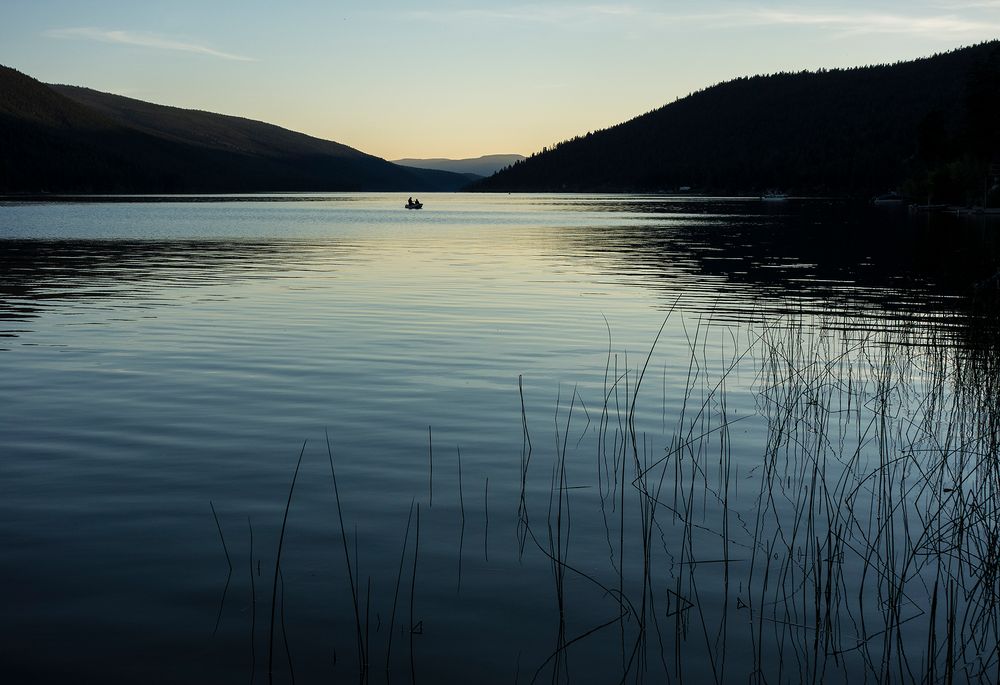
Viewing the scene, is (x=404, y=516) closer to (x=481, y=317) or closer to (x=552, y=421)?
(x=552, y=421)

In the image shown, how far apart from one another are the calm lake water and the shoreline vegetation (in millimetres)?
29

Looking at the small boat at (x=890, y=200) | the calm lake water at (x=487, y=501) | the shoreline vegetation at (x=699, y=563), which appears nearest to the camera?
the shoreline vegetation at (x=699, y=563)

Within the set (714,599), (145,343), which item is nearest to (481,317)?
(145,343)

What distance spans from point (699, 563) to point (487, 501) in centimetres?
187

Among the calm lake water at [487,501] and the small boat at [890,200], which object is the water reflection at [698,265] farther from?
the small boat at [890,200]

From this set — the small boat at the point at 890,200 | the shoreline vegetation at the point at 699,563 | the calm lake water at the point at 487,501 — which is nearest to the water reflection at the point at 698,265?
the calm lake water at the point at 487,501

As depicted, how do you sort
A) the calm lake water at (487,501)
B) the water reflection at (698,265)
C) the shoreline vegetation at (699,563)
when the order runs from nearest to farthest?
1. the shoreline vegetation at (699,563)
2. the calm lake water at (487,501)
3. the water reflection at (698,265)

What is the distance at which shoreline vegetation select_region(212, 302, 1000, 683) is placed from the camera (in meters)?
5.25

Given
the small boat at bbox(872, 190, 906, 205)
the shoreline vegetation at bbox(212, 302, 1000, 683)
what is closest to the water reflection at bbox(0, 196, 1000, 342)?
the shoreline vegetation at bbox(212, 302, 1000, 683)

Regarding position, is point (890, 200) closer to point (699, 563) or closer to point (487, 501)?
point (487, 501)

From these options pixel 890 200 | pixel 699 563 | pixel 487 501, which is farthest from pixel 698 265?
pixel 890 200

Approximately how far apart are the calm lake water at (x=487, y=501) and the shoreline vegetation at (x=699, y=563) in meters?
0.03

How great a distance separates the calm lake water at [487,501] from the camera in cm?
537

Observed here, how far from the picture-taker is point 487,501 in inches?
308
